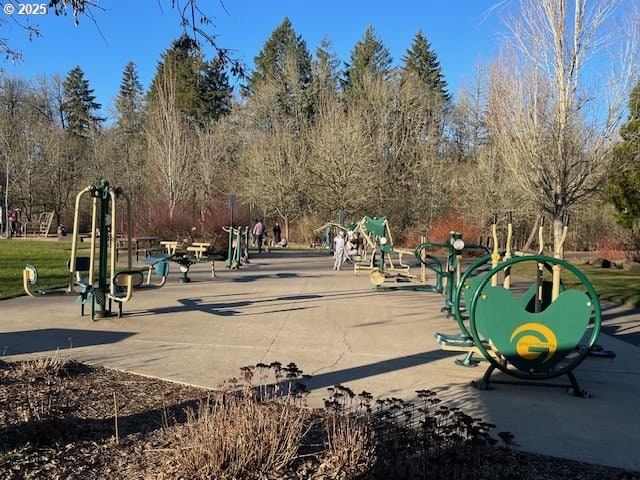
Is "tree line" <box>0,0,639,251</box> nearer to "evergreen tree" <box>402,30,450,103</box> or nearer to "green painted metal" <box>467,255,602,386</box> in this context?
"evergreen tree" <box>402,30,450,103</box>

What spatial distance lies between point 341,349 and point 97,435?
142 inches

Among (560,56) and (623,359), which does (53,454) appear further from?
(560,56)

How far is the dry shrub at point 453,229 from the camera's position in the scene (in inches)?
1148

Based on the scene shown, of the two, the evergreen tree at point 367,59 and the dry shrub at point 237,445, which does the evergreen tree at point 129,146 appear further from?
the dry shrub at point 237,445

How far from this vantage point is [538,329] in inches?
209

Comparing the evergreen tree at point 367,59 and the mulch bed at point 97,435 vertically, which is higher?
the evergreen tree at point 367,59

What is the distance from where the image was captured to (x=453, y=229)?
29.3 meters

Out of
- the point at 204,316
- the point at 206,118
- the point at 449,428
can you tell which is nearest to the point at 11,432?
the point at 449,428

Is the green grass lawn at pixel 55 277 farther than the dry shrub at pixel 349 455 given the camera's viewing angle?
Yes

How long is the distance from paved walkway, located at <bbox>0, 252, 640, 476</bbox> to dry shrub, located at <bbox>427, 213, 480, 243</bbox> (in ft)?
58.4

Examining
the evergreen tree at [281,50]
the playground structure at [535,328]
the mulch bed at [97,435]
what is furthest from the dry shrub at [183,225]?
the evergreen tree at [281,50]

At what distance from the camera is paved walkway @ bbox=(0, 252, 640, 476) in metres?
4.66

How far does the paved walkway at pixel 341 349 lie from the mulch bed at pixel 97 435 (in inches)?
17.5

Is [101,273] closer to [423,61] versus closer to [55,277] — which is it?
[55,277]
